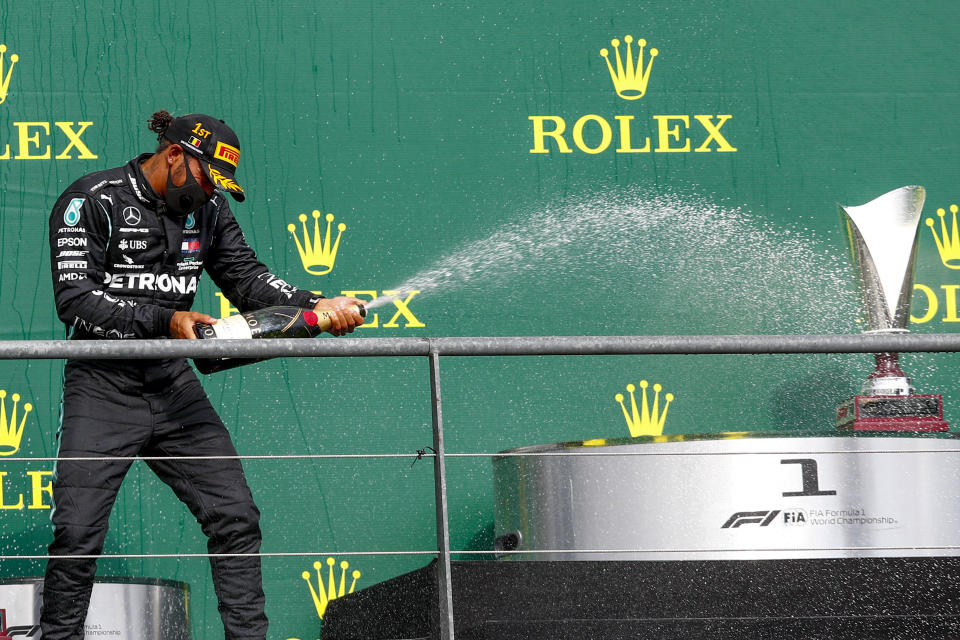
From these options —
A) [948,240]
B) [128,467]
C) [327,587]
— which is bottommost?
[327,587]

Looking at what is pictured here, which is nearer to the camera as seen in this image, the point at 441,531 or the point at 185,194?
the point at 441,531

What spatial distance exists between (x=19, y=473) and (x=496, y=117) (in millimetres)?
1467

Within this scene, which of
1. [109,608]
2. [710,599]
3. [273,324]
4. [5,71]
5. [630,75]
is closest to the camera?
[710,599]

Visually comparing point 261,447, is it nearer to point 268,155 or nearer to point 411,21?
point 268,155

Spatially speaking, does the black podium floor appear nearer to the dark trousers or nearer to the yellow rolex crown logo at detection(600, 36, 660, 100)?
the dark trousers

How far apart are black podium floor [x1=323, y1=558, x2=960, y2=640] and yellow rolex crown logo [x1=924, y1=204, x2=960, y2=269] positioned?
59.9 inches

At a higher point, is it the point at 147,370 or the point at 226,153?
the point at 226,153

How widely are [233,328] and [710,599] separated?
90 cm

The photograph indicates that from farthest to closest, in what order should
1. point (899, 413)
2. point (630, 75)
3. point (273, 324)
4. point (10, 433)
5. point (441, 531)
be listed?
point (630, 75) < point (10, 433) < point (899, 413) < point (273, 324) < point (441, 531)

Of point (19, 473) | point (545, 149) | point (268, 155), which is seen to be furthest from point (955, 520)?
point (19, 473)

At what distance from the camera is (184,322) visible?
224 cm

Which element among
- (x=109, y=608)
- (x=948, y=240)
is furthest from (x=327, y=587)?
(x=948, y=240)

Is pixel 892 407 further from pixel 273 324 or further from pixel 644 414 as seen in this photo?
pixel 273 324

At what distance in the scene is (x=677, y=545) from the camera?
91.0 inches
